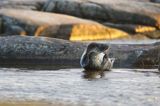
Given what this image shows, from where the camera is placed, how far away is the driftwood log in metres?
13.2

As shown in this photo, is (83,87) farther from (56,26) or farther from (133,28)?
(133,28)

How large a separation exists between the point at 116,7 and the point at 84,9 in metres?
1.38

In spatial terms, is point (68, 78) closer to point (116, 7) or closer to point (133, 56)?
point (133, 56)

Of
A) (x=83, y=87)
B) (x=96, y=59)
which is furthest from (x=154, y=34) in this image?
(x=83, y=87)

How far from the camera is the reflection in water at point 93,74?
10.6 m

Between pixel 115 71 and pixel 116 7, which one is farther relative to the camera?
pixel 116 7

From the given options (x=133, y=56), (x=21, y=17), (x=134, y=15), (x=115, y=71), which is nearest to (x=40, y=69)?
(x=115, y=71)

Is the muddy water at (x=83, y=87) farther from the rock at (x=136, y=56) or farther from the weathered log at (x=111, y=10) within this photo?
the weathered log at (x=111, y=10)

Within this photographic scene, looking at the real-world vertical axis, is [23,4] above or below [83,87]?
below

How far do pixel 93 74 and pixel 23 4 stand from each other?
16.9m

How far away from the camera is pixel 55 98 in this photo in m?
7.92

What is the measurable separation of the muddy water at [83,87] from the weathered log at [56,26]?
11.4m

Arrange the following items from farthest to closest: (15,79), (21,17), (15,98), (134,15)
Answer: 1. (134,15)
2. (21,17)
3. (15,79)
4. (15,98)

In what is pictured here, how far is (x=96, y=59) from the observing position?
1167cm
